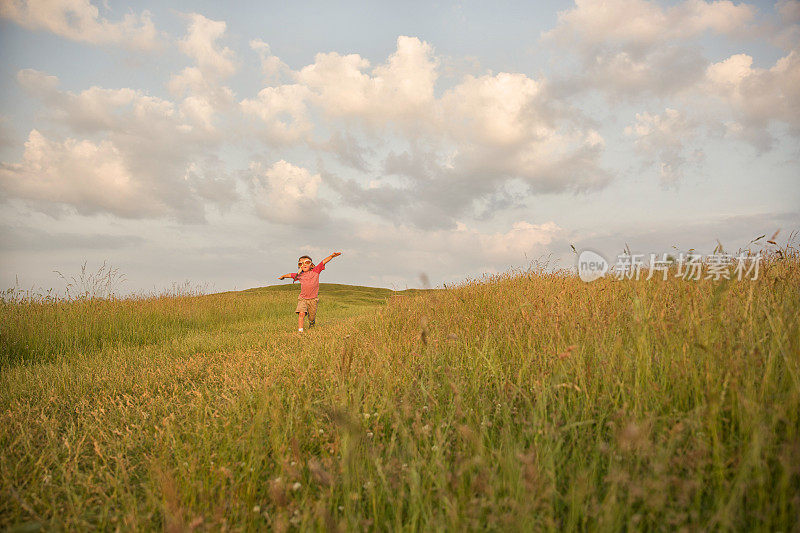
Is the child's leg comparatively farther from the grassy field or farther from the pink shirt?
the grassy field

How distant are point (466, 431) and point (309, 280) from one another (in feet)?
35.0

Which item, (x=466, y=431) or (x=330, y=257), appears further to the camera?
(x=330, y=257)

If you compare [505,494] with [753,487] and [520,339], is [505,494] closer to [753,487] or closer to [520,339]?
[753,487]

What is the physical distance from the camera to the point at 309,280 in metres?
12.0

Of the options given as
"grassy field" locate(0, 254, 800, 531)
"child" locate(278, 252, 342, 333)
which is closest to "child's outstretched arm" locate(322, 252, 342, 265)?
"child" locate(278, 252, 342, 333)

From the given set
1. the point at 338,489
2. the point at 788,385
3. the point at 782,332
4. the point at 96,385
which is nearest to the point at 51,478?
the point at 338,489

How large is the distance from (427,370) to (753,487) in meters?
2.61

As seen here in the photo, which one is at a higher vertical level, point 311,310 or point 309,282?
point 309,282

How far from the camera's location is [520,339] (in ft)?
13.5

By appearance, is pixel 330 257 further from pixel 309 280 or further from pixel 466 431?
pixel 466 431

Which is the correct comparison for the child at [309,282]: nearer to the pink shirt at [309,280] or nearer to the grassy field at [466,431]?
the pink shirt at [309,280]

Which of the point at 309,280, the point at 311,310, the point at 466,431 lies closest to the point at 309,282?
the point at 309,280

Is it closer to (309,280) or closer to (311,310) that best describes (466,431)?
(309,280)

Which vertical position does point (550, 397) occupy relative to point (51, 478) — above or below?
above
